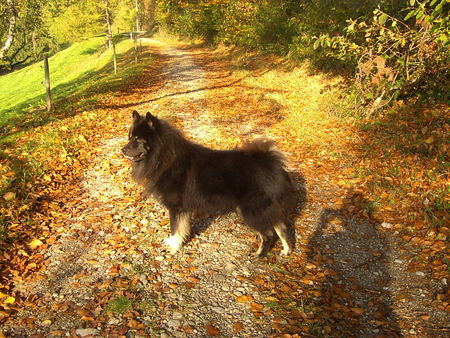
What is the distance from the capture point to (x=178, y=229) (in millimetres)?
5441

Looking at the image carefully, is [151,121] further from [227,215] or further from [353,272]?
[353,272]

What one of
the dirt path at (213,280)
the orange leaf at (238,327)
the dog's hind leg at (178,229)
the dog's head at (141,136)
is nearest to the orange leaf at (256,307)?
the dirt path at (213,280)

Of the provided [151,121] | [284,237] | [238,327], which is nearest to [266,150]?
[284,237]

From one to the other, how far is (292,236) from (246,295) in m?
1.80

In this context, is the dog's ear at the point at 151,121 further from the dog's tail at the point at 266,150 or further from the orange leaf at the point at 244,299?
the orange leaf at the point at 244,299

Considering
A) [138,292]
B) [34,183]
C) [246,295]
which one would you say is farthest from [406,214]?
[34,183]

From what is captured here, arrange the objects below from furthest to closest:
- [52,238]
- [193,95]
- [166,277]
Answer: [193,95] < [52,238] < [166,277]

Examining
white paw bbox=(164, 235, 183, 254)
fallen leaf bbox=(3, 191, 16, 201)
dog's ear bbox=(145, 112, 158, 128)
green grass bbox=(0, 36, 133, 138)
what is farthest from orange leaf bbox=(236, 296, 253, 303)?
green grass bbox=(0, 36, 133, 138)

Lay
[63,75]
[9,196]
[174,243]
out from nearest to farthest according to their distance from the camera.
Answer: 1. [174,243]
2. [9,196]
3. [63,75]

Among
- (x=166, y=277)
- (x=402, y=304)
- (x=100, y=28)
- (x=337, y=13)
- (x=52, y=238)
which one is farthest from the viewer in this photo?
(x=100, y=28)

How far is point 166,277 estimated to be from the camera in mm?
Result: 4938

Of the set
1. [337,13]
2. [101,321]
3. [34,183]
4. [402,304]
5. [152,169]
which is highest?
[337,13]

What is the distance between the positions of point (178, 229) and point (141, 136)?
1753 mm

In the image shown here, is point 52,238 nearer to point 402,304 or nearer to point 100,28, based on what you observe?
point 402,304
